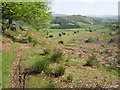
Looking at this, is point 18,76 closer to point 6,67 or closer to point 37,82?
point 37,82

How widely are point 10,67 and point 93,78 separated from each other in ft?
19.4

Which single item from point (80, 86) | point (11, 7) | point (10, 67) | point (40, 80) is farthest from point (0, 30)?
point (80, 86)

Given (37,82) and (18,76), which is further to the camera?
(18,76)

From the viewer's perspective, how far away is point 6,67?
11.5m

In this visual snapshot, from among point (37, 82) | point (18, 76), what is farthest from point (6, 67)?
point (37, 82)

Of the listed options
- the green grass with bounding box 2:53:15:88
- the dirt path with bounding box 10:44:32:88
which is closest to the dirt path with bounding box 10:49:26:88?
the dirt path with bounding box 10:44:32:88

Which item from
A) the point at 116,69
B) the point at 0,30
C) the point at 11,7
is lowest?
the point at 116,69

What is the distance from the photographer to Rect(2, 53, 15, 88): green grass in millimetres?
9230

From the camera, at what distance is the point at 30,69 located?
11.1 m

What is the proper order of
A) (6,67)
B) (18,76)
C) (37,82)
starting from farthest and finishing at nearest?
(6,67), (18,76), (37,82)

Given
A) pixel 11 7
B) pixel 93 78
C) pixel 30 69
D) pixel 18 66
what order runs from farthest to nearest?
pixel 11 7 < pixel 18 66 < pixel 30 69 < pixel 93 78

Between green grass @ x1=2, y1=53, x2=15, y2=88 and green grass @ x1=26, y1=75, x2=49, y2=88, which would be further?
green grass @ x1=2, y1=53, x2=15, y2=88

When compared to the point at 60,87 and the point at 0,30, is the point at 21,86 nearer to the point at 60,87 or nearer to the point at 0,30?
the point at 60,87

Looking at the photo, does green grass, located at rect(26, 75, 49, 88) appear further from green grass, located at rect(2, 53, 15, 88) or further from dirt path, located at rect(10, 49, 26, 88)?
green grass, located at rect(2, 53, 15, 88)
